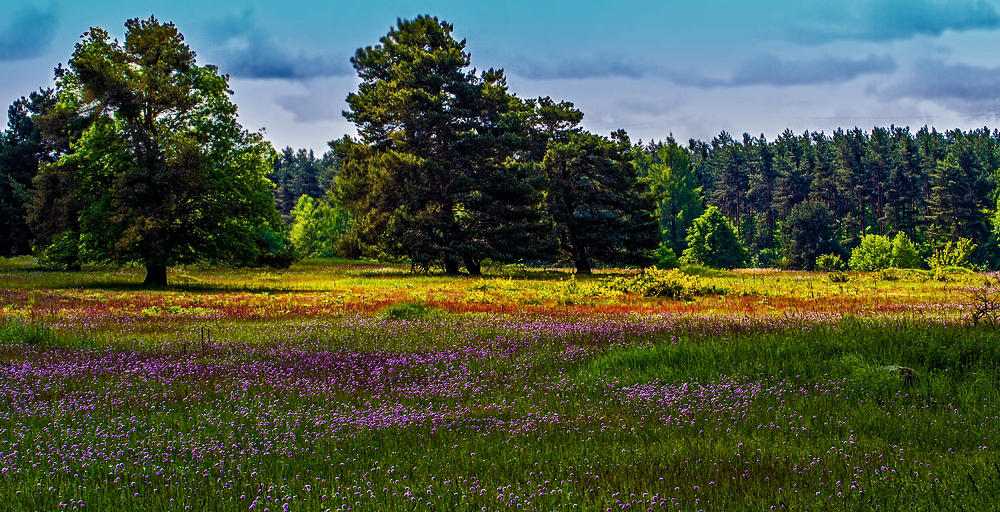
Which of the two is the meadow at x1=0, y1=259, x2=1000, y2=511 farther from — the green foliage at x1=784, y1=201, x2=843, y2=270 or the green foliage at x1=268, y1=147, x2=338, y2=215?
the green foliage at x1=268, y1=147, x2=338, y2=215

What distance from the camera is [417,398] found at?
25.8 feet

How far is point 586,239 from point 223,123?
25.5m

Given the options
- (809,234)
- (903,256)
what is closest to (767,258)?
(809,234)

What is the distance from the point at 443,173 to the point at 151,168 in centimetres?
1669

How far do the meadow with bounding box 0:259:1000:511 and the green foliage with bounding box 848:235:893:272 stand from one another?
2844 inches

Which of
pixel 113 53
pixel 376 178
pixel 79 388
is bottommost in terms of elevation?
pixel 79 388

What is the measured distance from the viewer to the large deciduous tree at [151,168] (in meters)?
30.8

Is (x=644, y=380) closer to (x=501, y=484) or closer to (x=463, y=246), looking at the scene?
(x=501, y=484)

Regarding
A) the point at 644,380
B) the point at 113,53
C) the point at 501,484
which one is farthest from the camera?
the point at 113,53

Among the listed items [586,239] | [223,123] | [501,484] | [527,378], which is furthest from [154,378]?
[586,239]

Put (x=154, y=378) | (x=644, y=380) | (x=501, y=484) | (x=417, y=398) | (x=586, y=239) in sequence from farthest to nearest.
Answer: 1. (x=586, y=239)
2. (x=154, y=378)
3. (x=644, y=380)
4. (x=417, y=398)
5. (x=501, y=484)

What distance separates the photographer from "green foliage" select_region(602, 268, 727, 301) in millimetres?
24109

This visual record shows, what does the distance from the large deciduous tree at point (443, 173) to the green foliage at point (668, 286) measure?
57.4 ft

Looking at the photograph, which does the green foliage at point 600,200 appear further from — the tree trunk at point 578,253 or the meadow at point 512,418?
the meadow at point 512,418
